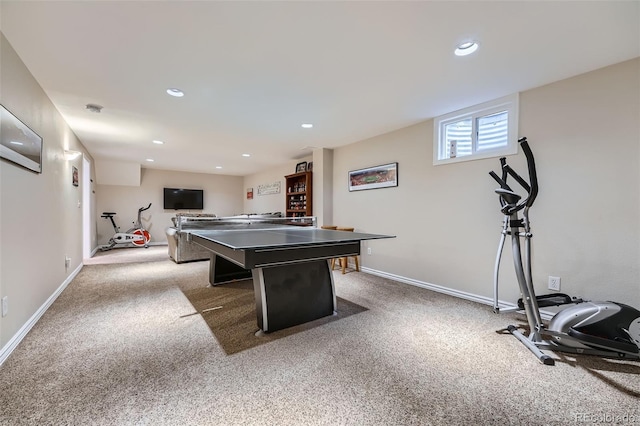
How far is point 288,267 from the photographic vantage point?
7.95 feet

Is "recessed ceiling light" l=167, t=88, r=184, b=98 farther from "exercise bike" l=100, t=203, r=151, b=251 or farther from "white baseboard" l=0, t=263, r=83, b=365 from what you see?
"exercise bike" l=100, t=203, r=151, b=251

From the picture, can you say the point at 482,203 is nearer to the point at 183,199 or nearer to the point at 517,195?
the point at 517,195

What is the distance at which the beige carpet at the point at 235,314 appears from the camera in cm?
213

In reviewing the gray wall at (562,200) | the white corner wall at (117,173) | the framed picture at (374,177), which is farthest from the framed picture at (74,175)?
the gray wall at (562,200)

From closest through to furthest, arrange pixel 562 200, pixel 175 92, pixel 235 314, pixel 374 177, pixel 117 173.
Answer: pixel 562 200, pixel 235 314, pixel 175 92, pixel 374 177, pixel 117 173

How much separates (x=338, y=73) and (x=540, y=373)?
270 cm

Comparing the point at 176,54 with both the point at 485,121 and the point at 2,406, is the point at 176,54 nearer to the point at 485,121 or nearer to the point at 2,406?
the point at 2,406

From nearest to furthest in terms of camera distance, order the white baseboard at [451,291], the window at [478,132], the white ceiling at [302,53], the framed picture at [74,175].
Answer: the white ceiling at [302,53] → the white baseboard at [451,291] → the window at [478,132] → the framed picture at [74,175]

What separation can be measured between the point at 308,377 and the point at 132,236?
7.20 metres

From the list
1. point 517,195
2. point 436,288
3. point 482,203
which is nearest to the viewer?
point 517,195

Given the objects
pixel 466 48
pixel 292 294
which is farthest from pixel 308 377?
pixel 466 48

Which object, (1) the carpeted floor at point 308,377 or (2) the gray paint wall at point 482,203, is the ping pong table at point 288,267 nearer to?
(1) the carpeted floor at point 308,377

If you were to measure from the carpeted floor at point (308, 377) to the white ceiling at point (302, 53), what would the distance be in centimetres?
224

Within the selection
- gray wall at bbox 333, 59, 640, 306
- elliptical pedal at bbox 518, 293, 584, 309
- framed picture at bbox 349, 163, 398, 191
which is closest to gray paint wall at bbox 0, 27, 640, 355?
gray wall at bbox 333, 59, 640, 306
